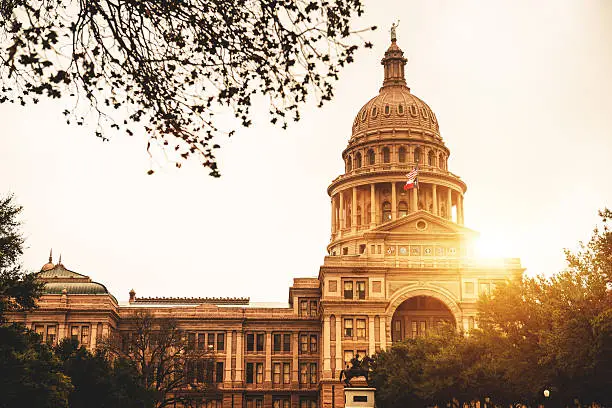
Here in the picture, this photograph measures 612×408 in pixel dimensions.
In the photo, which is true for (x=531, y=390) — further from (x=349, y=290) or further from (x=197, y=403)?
(x=197, y=403)

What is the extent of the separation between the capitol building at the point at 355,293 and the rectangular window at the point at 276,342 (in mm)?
128

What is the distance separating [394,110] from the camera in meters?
130

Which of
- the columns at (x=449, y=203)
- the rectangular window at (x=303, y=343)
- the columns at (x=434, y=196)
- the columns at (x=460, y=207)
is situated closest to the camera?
the rectangular window at (x=303, y=343)

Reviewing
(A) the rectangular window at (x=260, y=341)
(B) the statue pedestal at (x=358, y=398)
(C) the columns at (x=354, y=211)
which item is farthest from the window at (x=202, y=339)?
(B) the statue pedestal at (x=358, y=398)

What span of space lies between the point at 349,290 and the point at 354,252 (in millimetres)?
17958

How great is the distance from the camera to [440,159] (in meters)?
129

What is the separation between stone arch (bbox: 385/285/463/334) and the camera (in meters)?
101

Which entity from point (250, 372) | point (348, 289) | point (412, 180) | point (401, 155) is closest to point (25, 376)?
point (348, 289)

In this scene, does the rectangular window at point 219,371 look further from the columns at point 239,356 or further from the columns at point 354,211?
the columns at point 354,211

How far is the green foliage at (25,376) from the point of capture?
42.0 metres

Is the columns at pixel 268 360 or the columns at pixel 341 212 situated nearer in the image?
the columns at pixel 268 360

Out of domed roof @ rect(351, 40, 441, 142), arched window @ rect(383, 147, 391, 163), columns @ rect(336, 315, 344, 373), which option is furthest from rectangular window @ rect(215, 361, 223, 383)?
domed roof @ rect(351, 40, 441, 142)

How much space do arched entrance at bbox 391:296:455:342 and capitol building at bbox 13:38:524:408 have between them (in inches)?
4.7

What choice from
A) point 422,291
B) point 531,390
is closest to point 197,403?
point 422,291
